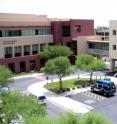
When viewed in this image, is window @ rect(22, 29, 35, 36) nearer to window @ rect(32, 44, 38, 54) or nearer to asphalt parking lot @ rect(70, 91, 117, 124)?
window @ rect(32, 44, 38, 54)

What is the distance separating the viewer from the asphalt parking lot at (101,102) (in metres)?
39.2

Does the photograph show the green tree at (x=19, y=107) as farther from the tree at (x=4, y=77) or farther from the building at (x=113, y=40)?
the building at (x=113, y=40)

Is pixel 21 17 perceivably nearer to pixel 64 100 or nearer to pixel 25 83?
pixel 25 83

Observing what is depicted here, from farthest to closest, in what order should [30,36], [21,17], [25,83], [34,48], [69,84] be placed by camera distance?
[21,17] → [34,48] → [30,36] → [25,83] → [69,84]

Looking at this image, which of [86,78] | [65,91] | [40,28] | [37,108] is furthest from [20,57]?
[37,108]

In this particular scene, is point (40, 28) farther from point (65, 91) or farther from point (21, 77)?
point (65, 91)

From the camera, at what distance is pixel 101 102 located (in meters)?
44.2

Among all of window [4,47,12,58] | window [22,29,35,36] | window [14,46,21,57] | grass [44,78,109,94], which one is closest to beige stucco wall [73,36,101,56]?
window [22,29,35,36]

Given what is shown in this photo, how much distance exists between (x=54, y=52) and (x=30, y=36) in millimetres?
7488

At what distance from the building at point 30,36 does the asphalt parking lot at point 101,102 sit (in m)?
25.7

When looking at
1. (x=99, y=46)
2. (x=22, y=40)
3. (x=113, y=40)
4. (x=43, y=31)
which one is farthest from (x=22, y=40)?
(x=113, y=40)

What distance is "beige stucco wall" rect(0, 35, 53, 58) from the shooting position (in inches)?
2687

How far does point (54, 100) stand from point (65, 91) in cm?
519

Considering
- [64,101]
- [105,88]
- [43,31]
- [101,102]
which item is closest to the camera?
[101,102]
